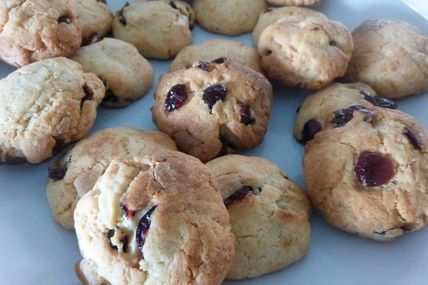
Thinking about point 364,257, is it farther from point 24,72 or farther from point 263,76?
point 24,72

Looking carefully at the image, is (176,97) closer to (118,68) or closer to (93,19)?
(118,68)

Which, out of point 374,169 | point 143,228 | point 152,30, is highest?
point 374,169

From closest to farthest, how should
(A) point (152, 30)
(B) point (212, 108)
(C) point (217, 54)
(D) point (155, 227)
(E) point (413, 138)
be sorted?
(D) point (155, 227)
(E) point (413, 138)
(B) point (212, 108)
(C) point (217, 54)
(A) point (152, 30)

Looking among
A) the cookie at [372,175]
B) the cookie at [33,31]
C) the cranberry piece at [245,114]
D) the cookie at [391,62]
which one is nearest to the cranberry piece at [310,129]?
the cookie at [372,175]

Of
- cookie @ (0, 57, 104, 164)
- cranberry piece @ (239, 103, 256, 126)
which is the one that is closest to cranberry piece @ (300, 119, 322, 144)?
cranberry piece @ (239, 103, 256, 126)

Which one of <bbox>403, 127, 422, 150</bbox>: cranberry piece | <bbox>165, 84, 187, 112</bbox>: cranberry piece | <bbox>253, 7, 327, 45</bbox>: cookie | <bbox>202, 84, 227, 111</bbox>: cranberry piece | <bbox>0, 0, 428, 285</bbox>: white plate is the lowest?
<bbox>0, 0, 428, 285</bbox>: white plate

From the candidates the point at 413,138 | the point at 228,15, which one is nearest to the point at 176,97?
the point at 228,15

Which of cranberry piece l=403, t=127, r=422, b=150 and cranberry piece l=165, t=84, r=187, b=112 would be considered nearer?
cranberry piece l=403, t=127, r=422, b=150

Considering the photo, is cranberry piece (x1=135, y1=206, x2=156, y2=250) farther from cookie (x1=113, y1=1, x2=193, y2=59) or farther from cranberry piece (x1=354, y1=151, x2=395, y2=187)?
cookie (x1=113, y1=1, x2=193, y2=59)

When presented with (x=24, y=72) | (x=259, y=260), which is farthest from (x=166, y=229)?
(x=24, y=72)
